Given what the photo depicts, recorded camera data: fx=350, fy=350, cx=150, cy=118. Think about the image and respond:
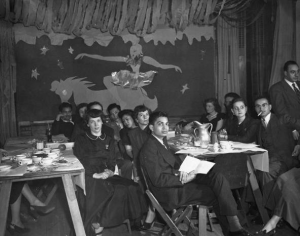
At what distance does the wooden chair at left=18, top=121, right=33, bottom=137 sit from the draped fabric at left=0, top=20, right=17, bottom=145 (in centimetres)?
10

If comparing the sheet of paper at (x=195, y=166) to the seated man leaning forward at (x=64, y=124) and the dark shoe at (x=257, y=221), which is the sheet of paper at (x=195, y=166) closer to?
the dark shoe at (x=257, y=221)

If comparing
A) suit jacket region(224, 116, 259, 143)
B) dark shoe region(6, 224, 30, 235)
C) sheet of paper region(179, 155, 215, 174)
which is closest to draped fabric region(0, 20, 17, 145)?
dark shoe region(6, 224, 30, 235)

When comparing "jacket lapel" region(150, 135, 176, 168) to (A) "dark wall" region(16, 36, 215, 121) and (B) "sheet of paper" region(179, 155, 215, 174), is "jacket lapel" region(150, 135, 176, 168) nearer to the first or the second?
(B) "sheet of paper" region(179, 155, 215, 174)

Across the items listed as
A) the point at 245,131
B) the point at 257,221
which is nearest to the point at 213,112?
the point at 245,131

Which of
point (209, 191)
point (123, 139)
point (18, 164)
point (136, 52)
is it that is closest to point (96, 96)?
point (136, 52)

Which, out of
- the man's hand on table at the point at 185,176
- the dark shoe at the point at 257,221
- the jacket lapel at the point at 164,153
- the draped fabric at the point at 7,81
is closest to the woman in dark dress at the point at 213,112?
the dark shoe at the point at 257,221

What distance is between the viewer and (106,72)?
7.02 m

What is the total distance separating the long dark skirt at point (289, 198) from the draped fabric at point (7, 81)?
484cm

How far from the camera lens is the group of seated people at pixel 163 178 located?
319 centimetres

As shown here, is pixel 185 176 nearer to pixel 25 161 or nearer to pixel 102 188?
pixel 102 188

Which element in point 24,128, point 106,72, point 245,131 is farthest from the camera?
point 106,72

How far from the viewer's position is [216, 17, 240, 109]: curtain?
7223 mm

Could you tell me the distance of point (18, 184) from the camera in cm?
371

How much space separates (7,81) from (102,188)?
386cm
